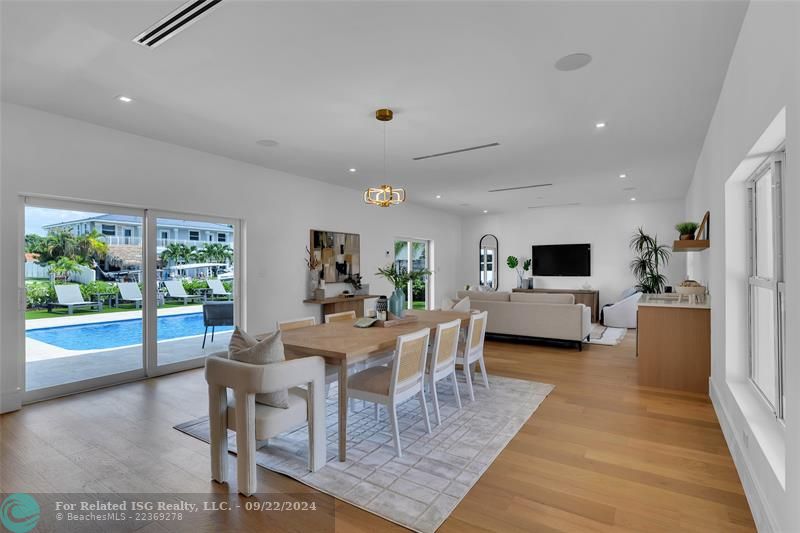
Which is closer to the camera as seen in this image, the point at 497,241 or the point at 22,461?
the point at 22,461

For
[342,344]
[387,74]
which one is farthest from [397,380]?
[387,74]

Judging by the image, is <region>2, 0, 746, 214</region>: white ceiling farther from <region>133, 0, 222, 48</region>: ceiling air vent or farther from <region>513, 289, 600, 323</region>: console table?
<region>513, 289, 600, 323</region>: console table

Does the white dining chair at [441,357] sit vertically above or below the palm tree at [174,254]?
below

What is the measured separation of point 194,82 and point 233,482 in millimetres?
2921

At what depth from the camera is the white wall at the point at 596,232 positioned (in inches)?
353

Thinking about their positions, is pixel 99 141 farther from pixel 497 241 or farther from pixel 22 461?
pixel 497 241

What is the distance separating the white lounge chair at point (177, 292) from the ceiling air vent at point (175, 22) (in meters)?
3.02

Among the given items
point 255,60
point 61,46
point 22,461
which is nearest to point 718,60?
point 255,60

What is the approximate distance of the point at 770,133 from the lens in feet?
6.25

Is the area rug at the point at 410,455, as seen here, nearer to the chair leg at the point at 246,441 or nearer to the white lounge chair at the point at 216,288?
the chair leg at the point at 246,441

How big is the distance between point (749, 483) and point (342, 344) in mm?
2489

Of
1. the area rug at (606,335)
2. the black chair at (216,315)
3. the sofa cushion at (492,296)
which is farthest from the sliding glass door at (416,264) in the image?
the black chair at (216,315)

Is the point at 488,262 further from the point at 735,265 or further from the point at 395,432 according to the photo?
→ the point at 395,432

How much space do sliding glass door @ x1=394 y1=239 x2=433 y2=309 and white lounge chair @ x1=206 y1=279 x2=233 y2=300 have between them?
4310 mm
